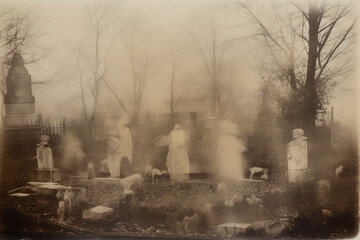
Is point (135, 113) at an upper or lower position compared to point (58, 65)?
lower

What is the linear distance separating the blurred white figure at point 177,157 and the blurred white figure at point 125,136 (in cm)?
47

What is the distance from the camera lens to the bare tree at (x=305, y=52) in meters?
4.02

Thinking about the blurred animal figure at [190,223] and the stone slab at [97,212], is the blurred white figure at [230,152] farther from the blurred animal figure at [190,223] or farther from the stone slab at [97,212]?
the stone slab at [97,212]

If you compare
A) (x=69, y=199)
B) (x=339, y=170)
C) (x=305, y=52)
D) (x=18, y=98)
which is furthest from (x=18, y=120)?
(x=339, y=170)

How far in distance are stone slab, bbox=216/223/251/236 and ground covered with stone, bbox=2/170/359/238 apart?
0.02m

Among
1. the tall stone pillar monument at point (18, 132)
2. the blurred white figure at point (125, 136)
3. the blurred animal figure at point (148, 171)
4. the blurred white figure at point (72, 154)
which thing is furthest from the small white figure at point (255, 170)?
the tall stone pillar monument at point (18, 132)

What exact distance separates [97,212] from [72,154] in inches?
29.5

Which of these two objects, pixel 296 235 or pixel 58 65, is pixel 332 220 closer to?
pixel 296 235

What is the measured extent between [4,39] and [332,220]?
427 cm

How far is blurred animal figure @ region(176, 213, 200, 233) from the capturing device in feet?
13.8

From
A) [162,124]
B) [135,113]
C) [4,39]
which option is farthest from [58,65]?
[162,124]

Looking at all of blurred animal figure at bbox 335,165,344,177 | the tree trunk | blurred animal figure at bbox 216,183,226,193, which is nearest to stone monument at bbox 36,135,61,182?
blurred animal figure at bbox 216,183,226,193

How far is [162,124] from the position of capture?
4375mm

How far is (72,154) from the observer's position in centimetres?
456
